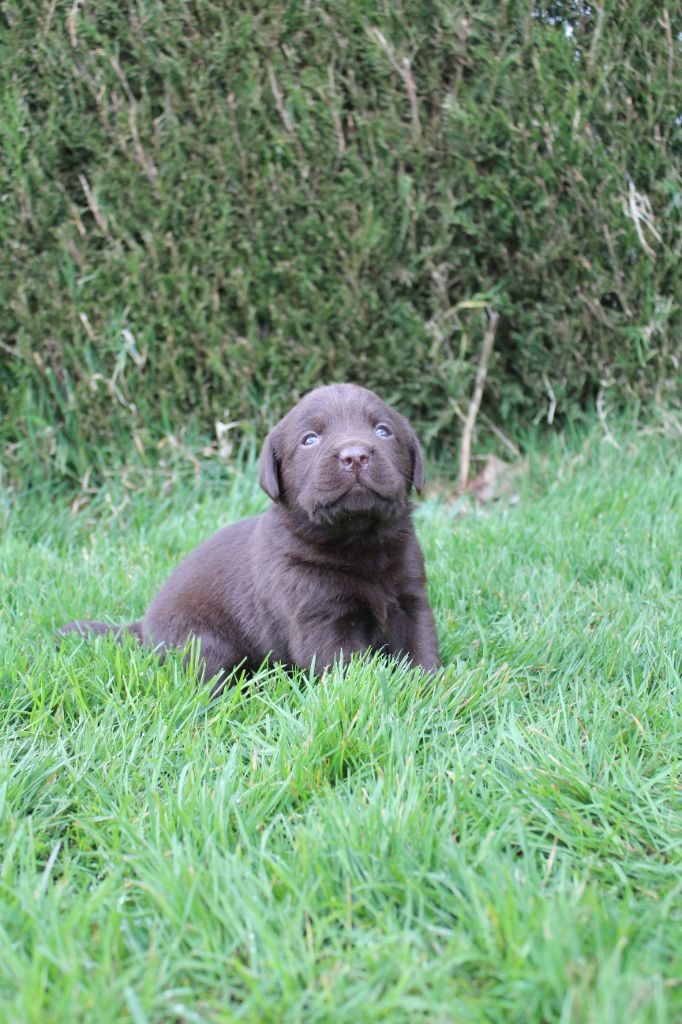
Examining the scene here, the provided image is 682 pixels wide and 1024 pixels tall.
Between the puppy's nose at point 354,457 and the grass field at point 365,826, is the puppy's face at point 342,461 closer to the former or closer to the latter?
the puppy's nose at point 354,457

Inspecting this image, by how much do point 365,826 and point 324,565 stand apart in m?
1.27

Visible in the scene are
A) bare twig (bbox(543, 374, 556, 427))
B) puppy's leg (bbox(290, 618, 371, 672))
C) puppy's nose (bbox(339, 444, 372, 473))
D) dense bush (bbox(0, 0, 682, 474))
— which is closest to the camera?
puppy's nose (bbox(339, 444, 372, 473))

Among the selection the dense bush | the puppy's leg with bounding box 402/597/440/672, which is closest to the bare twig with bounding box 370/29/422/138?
the dense bush

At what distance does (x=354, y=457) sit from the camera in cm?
303

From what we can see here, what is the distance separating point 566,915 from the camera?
1.78 m

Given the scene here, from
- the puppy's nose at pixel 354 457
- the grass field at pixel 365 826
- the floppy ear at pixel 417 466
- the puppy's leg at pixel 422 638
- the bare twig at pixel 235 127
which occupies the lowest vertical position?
the puppy's leg at pixel 422 638

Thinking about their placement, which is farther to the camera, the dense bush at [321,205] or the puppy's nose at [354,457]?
the dense bush at [321,205]

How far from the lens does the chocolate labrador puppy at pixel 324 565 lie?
312cm

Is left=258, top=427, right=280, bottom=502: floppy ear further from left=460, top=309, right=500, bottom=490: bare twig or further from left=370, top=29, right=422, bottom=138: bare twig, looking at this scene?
left=370, top=29, right=422, bottom=138: bare twig

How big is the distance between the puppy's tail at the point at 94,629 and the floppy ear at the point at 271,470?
2.35ft

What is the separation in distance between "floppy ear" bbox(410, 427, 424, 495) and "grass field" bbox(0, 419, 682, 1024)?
58cm

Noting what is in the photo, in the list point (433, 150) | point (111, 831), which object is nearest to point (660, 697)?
point (111, 831)

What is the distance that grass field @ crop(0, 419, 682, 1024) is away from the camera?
1.73m

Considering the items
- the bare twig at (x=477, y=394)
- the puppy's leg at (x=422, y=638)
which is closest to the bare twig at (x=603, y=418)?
the bare twig at (x=477, y=394)
